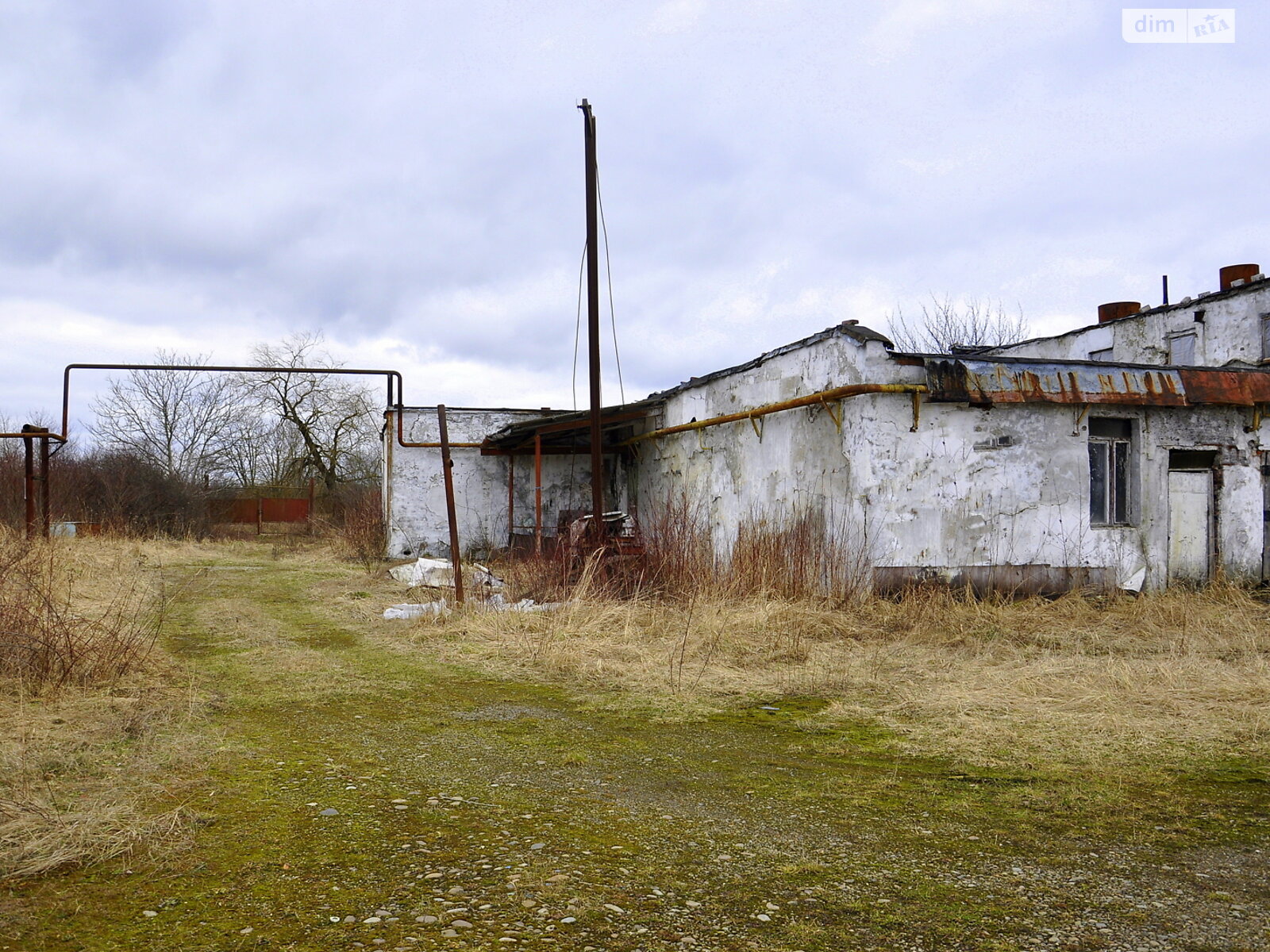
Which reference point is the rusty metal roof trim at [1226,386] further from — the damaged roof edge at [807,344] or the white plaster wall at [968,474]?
the damaged roof edge at [807,344]

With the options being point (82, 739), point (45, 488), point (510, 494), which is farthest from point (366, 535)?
point (82, 739)

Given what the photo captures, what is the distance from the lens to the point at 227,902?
296 centimetres

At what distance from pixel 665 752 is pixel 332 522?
2280 centimetres

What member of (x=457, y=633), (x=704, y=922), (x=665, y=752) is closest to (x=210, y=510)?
(x=457, y=633)

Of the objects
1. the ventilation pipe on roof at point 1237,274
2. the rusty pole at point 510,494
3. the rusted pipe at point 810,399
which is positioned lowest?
the rusty pole at point 510,494

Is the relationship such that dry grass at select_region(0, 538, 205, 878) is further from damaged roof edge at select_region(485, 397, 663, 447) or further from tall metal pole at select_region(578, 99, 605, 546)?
damaged roof edge at select_region(485, 397, 663, 447)

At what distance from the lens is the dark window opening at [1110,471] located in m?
11.7

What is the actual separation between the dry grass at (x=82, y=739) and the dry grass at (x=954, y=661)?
2665 mm

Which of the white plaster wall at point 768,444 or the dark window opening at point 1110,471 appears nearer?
the white plaster wall at point 768,444

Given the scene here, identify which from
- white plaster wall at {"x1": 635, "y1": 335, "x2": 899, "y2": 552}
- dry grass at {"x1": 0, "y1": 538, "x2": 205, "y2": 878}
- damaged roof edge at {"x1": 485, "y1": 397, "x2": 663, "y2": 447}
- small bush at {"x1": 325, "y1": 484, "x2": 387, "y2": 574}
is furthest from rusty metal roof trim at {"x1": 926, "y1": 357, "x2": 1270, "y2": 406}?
small bush at {"x1": 325, "y1": 484, "x2": 387, "y2": 574}

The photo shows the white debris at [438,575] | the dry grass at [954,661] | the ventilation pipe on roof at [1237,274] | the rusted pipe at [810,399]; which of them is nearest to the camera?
the dry grass at [954,661]

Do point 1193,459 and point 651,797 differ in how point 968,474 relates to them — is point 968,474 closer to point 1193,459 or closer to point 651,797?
point 1193,459

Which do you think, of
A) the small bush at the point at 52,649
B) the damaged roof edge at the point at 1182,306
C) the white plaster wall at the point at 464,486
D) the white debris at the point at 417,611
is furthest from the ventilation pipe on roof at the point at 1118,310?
the small bush at the point at 52,649

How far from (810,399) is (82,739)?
8433mm
